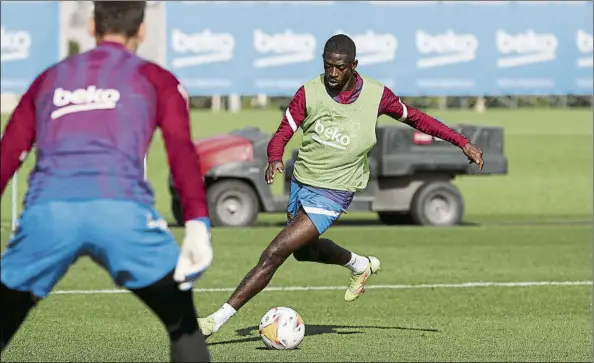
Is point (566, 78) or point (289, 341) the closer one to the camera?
point (289, 341)

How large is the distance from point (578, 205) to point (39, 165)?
2259 cm

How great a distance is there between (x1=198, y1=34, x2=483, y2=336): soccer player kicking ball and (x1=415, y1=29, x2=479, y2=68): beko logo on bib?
12572mm

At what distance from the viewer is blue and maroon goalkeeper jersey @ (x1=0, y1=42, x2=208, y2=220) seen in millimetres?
6109

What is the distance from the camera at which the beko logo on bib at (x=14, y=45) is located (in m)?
21.5

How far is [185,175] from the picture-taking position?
6.12m

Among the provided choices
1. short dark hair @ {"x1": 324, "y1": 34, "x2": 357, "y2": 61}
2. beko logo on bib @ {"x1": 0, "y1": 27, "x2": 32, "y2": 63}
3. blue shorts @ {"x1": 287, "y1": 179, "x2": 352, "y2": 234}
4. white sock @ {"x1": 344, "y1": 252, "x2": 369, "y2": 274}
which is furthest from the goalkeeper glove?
beko logo on bib @ {"x1": 0, "y1": 27, "x2": 32, "y2": 63}

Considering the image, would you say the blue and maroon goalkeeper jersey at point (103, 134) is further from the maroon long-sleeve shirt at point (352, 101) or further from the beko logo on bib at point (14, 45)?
the beko logo on bib at point (14, 45)

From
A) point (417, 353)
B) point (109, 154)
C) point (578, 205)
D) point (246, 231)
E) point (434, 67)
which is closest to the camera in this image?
point (109, 154)

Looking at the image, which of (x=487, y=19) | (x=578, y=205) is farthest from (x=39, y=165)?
(x=578, y=205)

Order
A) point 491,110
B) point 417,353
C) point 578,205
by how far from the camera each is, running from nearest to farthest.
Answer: point 417,353 < point 578,205 < point 491,110

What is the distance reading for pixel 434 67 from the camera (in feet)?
75.7

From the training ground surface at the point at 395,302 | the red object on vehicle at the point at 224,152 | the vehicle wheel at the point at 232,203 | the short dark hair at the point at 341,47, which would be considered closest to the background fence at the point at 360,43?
the red object on vehicle at the point at 224,152

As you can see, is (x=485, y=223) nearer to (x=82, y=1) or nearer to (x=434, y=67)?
(x=434, y=67)

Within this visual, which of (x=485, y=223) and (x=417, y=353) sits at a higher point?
(x=417, y=353)
